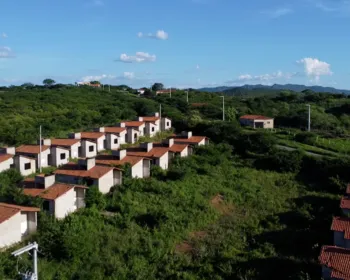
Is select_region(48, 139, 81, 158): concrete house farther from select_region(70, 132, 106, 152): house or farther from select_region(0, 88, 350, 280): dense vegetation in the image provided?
select_region(0, 88, 350, 280): dense vegetation

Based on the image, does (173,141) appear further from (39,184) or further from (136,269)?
(136,269)

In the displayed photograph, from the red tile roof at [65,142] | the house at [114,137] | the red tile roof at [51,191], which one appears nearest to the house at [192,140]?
the house at [114,137]

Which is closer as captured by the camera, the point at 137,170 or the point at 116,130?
the point at 137,170

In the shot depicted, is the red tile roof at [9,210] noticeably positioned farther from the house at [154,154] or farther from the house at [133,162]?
the house at [154,154]

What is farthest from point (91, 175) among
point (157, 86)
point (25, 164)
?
point (157, 86)

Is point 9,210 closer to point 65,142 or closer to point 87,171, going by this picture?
point 87,171

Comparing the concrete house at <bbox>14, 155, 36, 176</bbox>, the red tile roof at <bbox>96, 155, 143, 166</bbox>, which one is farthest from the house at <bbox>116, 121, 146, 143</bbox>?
the concrete house at <bbox>14, 155, 36, 176</bbox>

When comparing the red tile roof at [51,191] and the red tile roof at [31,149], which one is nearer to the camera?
the red tile roof at [51,191]

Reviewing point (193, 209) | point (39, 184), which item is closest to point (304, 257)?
point (193, 209)
